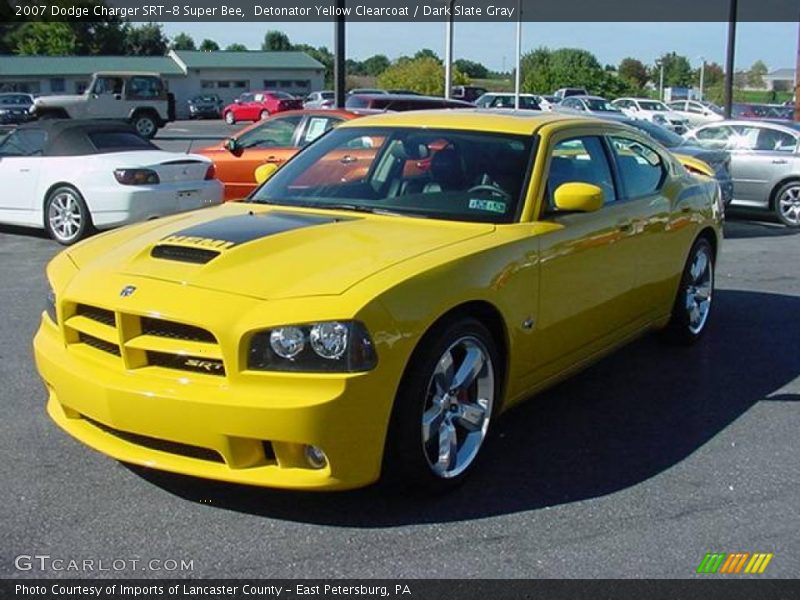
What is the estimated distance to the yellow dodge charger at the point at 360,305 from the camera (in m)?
3.43

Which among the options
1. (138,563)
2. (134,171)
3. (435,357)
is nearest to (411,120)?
(435,357)

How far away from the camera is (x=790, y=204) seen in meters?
13.6

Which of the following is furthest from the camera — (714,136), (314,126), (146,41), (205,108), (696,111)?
(146,41)

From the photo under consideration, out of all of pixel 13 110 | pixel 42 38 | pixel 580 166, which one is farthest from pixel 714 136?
pixel 42 38

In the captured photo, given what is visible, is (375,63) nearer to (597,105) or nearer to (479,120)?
(597,105)

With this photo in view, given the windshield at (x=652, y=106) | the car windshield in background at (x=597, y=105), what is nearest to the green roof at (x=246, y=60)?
the windshield at (x=652, y=106)

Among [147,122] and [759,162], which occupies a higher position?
[147,122]

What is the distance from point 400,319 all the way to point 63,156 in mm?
8185

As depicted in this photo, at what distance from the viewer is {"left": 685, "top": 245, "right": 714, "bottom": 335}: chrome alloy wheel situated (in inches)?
250

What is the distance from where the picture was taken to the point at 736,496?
405 cm

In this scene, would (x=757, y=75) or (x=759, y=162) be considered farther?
(x=757, y=75)

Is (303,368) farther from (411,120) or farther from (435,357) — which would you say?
(411,120)

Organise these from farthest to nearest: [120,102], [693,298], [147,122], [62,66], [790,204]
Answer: [62,66] → [147,122] → [120,102] → [790,204] → [693,298]
